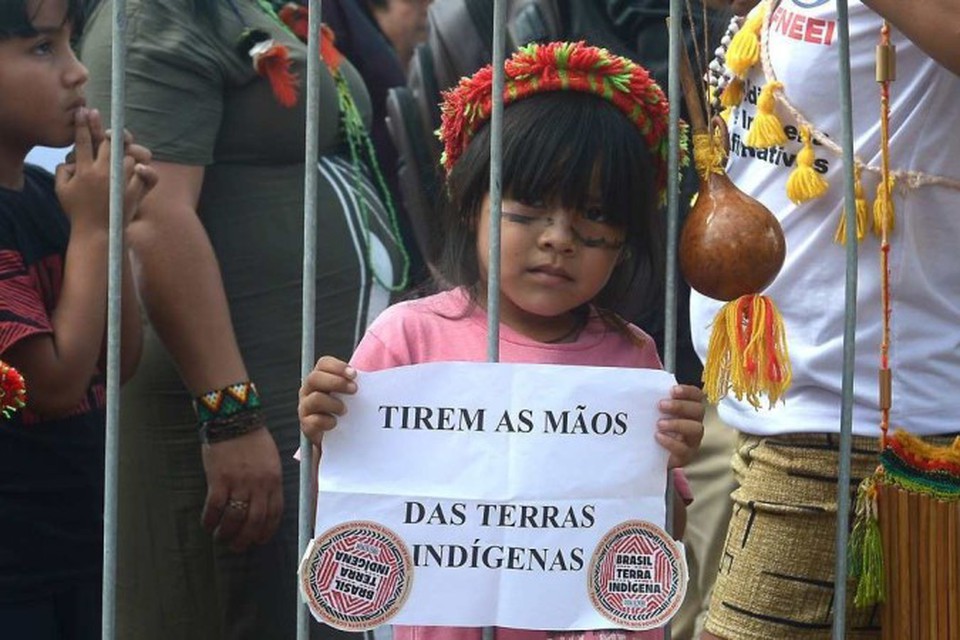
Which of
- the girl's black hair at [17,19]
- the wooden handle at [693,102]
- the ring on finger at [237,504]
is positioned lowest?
the ring on finger at [237,504]

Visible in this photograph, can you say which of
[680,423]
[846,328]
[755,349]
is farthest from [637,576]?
[846,328]

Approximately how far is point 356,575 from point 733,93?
1.04 metres

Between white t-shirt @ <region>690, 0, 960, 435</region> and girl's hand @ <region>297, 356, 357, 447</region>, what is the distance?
73cm

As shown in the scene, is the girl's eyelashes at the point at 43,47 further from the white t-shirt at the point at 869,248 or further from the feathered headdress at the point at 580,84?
the white t-shirt at the point at 869,248

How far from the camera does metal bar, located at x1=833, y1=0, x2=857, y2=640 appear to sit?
2453 millimetres

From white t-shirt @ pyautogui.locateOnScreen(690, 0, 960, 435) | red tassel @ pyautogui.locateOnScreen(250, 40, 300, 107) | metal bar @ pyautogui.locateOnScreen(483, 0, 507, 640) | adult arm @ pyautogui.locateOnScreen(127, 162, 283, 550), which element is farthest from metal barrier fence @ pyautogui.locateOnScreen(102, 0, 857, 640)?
red tassel @ pyautogui.locateOnScreen(250, 40, 300, 107)

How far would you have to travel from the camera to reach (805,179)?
271 centimetres

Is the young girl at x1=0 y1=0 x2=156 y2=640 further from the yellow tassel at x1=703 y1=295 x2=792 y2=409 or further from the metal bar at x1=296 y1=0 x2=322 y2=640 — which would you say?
the yellow tassel at x1=703 y1=295 x2=792 y2=409

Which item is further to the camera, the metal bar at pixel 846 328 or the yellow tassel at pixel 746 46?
the yellow tassel at pixel 746 46

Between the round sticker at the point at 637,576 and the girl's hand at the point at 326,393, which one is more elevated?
the girl's hand at the point at 326,393

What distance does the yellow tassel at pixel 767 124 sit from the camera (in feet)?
8.98

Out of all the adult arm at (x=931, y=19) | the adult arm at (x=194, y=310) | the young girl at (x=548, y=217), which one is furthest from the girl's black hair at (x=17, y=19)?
the adult arm at (x=931, y=19)

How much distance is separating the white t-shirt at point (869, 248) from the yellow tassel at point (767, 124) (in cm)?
2

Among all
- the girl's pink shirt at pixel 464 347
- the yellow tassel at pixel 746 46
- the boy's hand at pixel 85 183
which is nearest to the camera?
the girl's pink shirt at pixel 464 347
